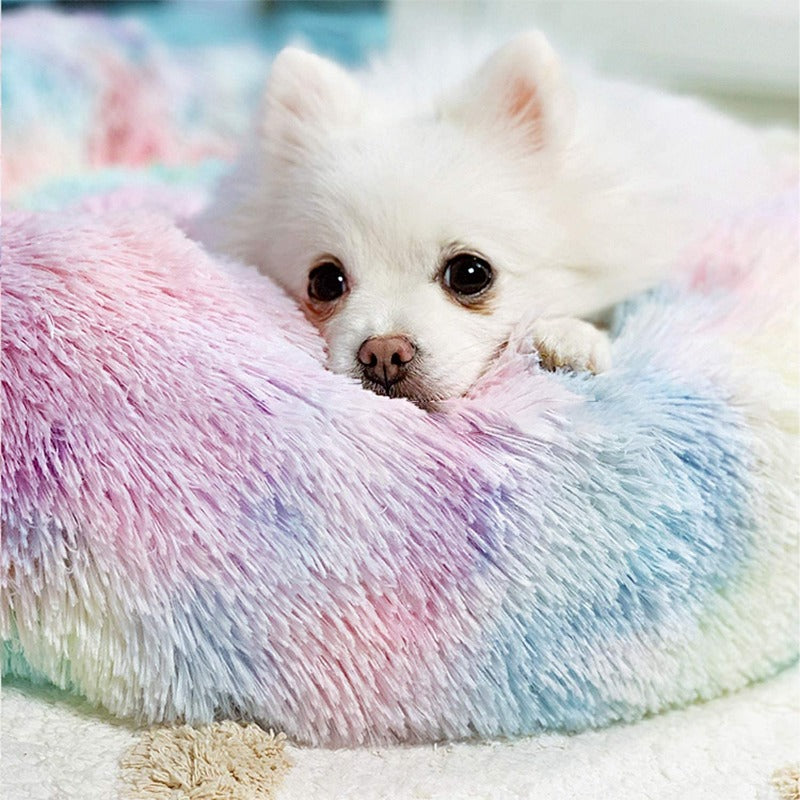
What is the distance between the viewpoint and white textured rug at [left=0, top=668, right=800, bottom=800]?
3.34 feet

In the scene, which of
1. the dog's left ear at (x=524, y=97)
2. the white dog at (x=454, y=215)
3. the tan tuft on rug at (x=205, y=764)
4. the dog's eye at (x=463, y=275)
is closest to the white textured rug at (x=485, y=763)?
the tan tuft on rug at (x=205, y=764)

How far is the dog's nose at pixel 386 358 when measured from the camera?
4.23ft

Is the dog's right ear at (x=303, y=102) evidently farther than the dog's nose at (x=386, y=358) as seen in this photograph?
Yes

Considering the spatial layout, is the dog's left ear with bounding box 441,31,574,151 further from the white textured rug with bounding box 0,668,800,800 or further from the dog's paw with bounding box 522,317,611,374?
the white textured rug with bounding box 0,668,800,800

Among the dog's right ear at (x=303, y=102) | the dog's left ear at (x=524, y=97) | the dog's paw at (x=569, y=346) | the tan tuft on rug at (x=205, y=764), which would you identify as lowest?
the tan tuft on rug at (x=205, y=764)

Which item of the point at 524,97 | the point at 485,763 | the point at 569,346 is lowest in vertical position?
the point at 485,763

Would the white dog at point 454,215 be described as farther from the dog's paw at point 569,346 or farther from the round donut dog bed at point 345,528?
the round donut dog bed at point 345,528

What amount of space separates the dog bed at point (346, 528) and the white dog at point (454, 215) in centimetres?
18

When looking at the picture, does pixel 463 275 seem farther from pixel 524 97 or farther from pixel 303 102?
pixel 303 102

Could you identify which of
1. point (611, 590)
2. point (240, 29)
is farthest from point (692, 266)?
point (240, 29)

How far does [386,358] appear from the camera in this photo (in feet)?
4.22

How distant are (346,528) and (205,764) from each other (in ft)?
0.97

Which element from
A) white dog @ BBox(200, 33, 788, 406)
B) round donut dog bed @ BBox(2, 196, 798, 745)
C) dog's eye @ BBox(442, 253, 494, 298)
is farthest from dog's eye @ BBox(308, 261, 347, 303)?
round donut dog bed @ BBox(2, 196, 798, 745)

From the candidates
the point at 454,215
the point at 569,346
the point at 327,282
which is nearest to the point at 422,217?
the point at 454,215
